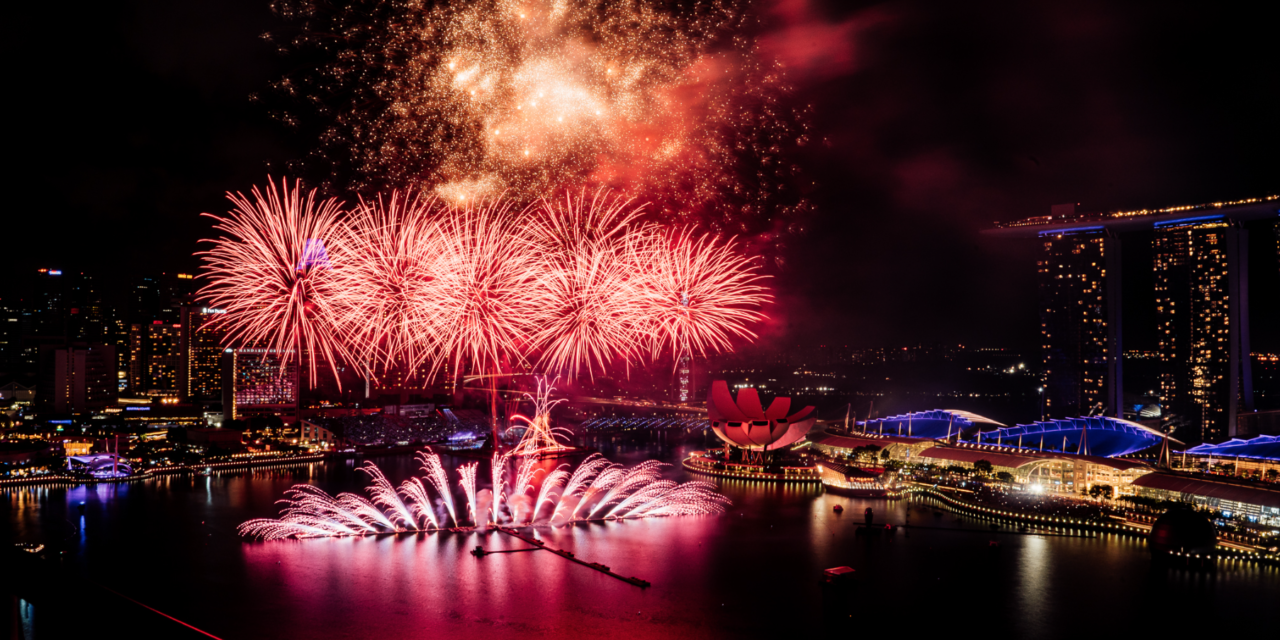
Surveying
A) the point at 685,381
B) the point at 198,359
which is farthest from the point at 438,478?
the point at 685,381

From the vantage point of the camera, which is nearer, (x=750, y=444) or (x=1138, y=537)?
(x=1138, y=537)

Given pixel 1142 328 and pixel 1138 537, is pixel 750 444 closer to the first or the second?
pixel 1138 537

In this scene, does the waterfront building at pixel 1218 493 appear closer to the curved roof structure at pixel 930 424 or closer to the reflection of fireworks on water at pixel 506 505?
the reflection of fireworks on water at pixel 506 505

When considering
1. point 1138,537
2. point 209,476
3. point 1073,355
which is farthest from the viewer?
point 1073,355

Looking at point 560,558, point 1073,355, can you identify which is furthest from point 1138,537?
point 1073,355

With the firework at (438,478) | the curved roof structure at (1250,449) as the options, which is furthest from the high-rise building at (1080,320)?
the firework at (438,478)

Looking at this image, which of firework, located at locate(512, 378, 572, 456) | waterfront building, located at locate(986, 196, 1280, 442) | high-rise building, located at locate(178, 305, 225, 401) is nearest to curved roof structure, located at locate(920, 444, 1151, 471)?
waterfront building, located at locate(986, 196, 1280, 442)

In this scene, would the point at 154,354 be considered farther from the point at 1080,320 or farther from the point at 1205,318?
the point at 1205,318

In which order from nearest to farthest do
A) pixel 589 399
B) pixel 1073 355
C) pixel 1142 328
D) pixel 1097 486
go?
pixel 1097 486 → pixel 1073 355 → pixel 1142 328 → pixel 589 399
